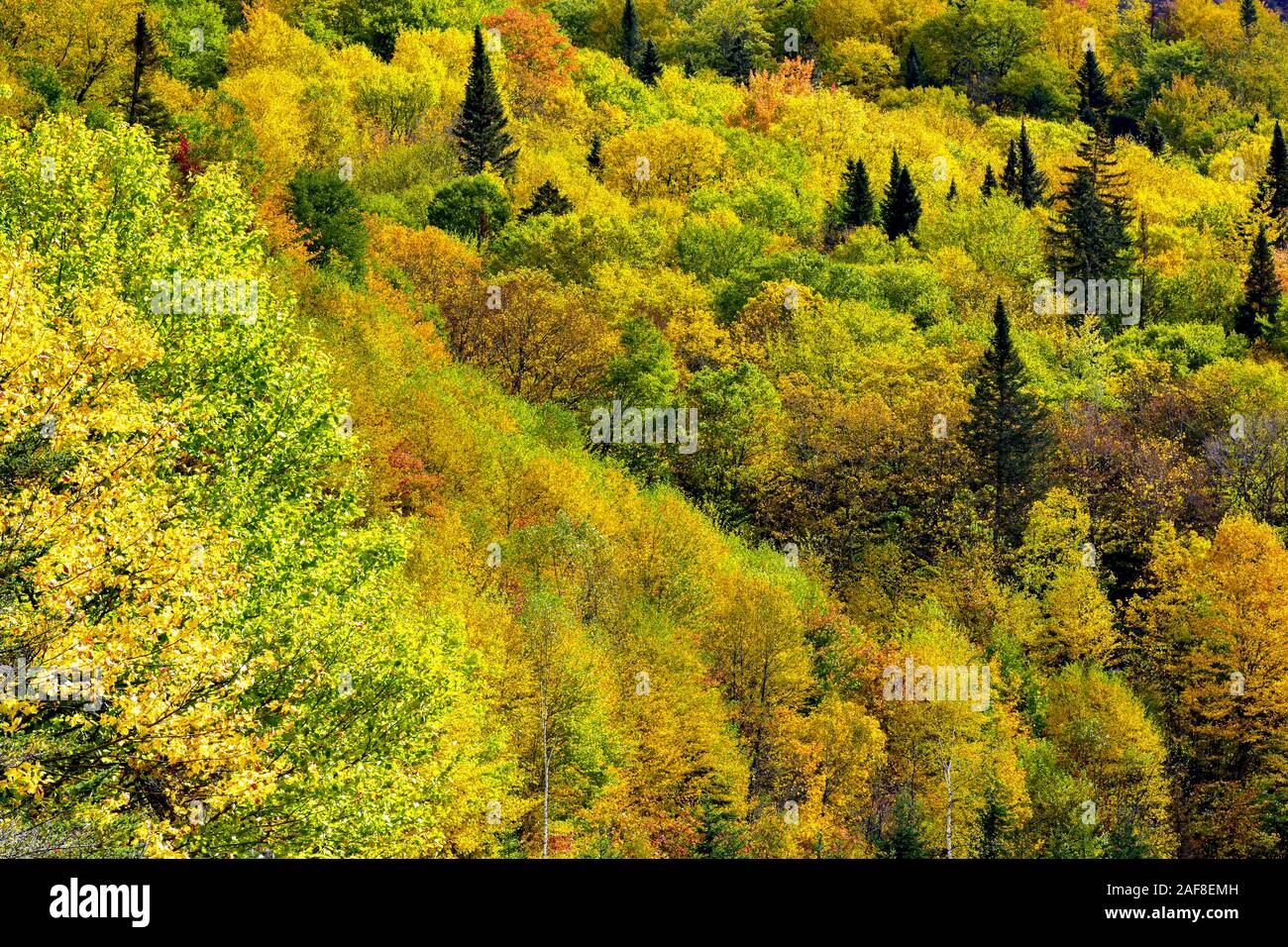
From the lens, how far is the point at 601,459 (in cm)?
8075

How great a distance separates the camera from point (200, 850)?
2192 centimetres

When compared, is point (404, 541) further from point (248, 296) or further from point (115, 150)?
point (115, 150)

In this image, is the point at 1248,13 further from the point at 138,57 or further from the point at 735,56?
the point at 138,57

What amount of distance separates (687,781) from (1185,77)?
490ft

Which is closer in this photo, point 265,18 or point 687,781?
point 687,781

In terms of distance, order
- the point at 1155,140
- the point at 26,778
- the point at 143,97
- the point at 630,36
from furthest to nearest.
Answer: the point at 630,36, the point at 1155,140, the point at 143,97, the point at 26,778

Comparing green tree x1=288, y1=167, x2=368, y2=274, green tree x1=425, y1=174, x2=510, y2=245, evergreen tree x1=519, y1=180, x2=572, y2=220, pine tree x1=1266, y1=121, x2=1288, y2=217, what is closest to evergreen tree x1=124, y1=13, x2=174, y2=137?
green tree x1=288, y1=167, x2=368, y2=274

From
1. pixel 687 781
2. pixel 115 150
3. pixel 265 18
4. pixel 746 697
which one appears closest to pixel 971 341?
pixel 746 697

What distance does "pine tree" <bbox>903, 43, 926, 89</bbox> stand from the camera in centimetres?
18525

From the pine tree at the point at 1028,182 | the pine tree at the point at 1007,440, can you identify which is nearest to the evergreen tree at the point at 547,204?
the pine tree at the point at 1007,440

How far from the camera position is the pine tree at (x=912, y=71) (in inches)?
7293

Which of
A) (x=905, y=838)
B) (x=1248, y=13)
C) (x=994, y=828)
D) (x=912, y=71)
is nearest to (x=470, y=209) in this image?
(x=994, y=828)

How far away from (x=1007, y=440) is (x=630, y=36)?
93.8 m

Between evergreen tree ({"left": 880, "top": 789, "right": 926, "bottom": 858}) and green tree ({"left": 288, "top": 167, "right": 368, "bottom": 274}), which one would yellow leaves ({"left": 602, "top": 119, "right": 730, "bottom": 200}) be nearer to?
green tree ({"left": 288, "top": 167, "right": 368, "bottom": 274})
